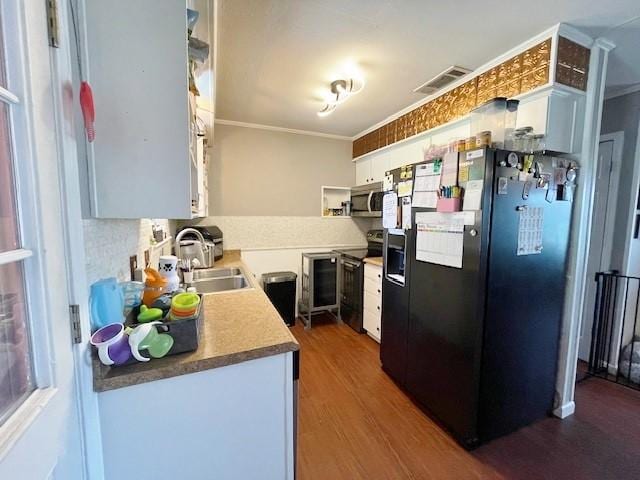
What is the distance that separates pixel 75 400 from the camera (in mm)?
700

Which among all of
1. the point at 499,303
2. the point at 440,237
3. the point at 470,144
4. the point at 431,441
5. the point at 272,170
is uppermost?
the point at 272,170

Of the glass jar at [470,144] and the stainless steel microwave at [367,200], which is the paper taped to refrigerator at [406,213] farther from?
the stainless steel microwave at [367,200]

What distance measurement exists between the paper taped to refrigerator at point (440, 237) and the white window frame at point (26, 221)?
1719 millimetres

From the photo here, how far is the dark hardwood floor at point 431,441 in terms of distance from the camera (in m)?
1.48

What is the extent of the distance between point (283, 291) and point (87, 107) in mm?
2756

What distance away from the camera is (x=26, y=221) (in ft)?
1.91

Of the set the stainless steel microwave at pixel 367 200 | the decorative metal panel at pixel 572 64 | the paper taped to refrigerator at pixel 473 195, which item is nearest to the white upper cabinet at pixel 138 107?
the paper taped to refrigerator at pixel 473 195

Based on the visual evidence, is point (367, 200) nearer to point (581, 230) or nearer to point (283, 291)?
point (283, 291)

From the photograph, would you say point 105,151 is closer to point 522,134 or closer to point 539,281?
point 522,134

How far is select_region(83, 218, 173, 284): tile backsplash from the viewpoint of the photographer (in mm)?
862

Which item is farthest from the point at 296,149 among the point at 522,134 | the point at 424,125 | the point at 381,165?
the point at 522,134

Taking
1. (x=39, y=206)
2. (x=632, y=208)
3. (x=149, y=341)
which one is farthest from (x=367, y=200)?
(x=39, y=206)

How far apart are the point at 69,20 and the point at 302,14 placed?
1196 mm

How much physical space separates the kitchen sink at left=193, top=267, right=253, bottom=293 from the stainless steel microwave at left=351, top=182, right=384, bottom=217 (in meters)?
1.77
